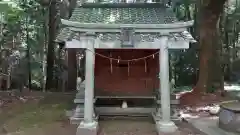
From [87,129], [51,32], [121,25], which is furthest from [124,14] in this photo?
[51,32]

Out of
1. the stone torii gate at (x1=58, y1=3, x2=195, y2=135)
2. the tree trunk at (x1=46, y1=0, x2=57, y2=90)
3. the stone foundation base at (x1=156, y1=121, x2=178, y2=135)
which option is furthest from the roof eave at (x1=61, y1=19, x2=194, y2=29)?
the tree trunk at (x1=46, y1=0, x2=57, y2=90)

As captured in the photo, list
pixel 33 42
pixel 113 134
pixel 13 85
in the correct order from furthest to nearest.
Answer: pixel 33 42, pixel 13 85, pixel 113 134

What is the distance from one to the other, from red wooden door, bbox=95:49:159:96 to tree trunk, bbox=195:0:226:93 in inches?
113

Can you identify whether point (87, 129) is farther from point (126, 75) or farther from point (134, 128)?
point (126, 75)

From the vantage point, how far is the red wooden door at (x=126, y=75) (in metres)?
10.3

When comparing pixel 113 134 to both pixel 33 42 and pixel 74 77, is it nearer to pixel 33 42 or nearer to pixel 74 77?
pixel 74 77

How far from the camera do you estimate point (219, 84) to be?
1284cm

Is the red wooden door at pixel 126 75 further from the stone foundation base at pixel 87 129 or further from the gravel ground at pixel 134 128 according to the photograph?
the stone foundation base at pixel 87 129

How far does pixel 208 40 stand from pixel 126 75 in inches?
151

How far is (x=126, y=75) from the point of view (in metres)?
10.4

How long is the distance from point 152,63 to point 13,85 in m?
9.94

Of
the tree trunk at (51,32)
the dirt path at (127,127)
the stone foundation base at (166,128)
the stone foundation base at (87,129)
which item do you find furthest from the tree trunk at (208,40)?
the tree trunk at (51,32)

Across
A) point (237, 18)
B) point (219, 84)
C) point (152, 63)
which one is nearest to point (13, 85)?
point (152, 63)

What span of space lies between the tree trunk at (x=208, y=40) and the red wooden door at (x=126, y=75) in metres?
2.86
